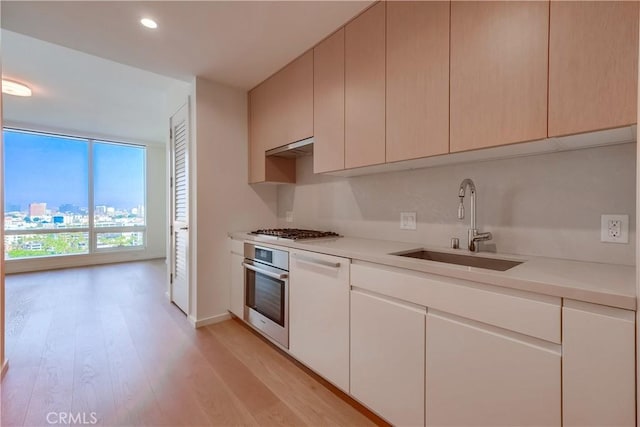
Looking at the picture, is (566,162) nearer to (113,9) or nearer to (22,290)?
(113,9)

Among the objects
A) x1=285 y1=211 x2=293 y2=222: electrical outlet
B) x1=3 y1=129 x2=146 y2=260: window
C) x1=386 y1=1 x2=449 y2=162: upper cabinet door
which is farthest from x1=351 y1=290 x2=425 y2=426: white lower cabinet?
x1=3 y1=129 x2=146 y2=260: window

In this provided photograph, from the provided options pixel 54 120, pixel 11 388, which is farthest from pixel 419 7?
pixel 54 120

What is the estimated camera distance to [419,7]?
1.48 metres

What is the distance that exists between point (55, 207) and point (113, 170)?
1.15m

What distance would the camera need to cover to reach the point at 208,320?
106 inches

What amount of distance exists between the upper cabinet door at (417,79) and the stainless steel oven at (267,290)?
1.09 m

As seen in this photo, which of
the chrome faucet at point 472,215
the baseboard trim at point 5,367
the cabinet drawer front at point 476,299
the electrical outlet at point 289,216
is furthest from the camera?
the electrical outlet at point 289,216

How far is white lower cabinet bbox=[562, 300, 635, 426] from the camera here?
0.79 meters

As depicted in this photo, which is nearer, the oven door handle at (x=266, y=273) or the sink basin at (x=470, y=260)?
the sink basin at (x=470, y=260)

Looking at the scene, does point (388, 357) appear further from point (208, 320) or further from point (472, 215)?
point (208, 320)

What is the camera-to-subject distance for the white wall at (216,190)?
2.63 m

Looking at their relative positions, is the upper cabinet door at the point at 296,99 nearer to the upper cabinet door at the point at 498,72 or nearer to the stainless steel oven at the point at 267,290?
the stainless steel oven at the point at 267,290

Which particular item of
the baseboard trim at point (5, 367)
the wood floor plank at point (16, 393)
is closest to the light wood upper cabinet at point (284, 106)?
the wood floor plank at point (16, 393)

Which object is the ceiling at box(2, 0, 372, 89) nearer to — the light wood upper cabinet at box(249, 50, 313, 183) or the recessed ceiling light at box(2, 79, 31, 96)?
the light wood upper cabinet at box(249, 50, 313, 183)
